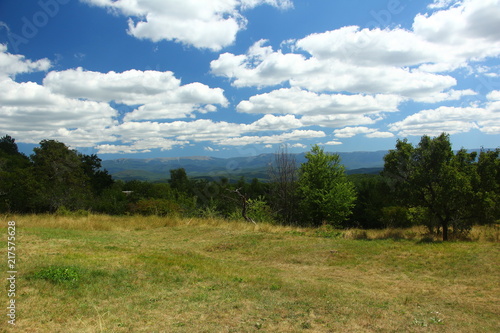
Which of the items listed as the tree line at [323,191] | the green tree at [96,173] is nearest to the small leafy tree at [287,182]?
the tree line at [323,191]

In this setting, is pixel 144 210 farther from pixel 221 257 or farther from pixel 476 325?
pixel 476 325

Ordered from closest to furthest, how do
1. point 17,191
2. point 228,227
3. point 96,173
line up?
point 228,227 < point 17,191 < point 96,173

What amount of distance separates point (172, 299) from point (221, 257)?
536cm

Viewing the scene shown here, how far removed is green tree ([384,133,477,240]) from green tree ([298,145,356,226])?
9.80 m

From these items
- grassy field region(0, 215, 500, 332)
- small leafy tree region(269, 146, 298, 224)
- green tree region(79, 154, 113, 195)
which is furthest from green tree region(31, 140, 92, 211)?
small leafy tree region(269, 146, 298, 224)

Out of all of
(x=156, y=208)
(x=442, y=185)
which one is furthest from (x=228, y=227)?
(x=442, y=185)

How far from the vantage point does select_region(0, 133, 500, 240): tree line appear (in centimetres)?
1223

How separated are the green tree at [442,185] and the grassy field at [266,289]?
1582 millimetres

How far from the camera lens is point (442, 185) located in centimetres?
1211

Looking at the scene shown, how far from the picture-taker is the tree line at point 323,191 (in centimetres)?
1223

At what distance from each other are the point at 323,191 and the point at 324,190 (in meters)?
0.13

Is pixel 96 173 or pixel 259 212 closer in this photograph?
pixel 259 212

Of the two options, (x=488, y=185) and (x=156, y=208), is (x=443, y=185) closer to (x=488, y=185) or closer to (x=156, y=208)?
(x=488, y=185)

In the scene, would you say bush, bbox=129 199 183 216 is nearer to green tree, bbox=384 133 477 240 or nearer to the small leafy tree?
the small leafy tree
